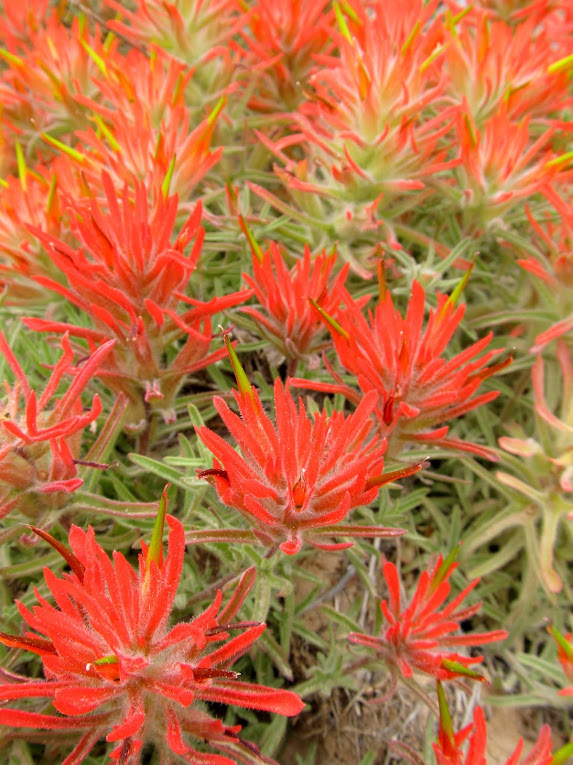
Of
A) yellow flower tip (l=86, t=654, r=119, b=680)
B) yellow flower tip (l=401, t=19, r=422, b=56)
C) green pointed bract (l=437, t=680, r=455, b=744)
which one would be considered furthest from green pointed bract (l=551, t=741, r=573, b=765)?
yellow flower tip (l=401, t=19, r=422, b=56)

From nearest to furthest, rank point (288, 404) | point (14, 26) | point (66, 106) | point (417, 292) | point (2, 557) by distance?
point (288, 404)
point (417, 292)
point (2, 557)
point (66, 106)
point (14, 26)

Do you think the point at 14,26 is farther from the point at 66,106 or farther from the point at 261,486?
the point at 261,486

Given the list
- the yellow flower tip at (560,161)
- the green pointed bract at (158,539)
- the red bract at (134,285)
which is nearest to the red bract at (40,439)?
the red bract at (134,285)

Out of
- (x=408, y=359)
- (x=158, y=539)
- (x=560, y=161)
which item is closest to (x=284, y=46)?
(x=560, y=161)

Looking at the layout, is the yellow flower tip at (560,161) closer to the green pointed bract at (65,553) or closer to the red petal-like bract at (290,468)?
the red petal-like bract at (290,468)

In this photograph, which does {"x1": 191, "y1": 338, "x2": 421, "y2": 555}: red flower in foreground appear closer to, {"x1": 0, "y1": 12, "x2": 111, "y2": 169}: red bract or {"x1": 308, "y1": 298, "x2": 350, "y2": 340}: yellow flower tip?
{"x1": 308, "y1": 298, "x2": 350, "y2": 340}: yellow flower tip

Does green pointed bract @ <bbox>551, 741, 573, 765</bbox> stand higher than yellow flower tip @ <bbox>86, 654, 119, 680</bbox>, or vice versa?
yellow flower tip @ <bbox>86, 654, 119, 680</bbox>

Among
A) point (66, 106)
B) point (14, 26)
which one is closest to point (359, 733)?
point (66, 106)
